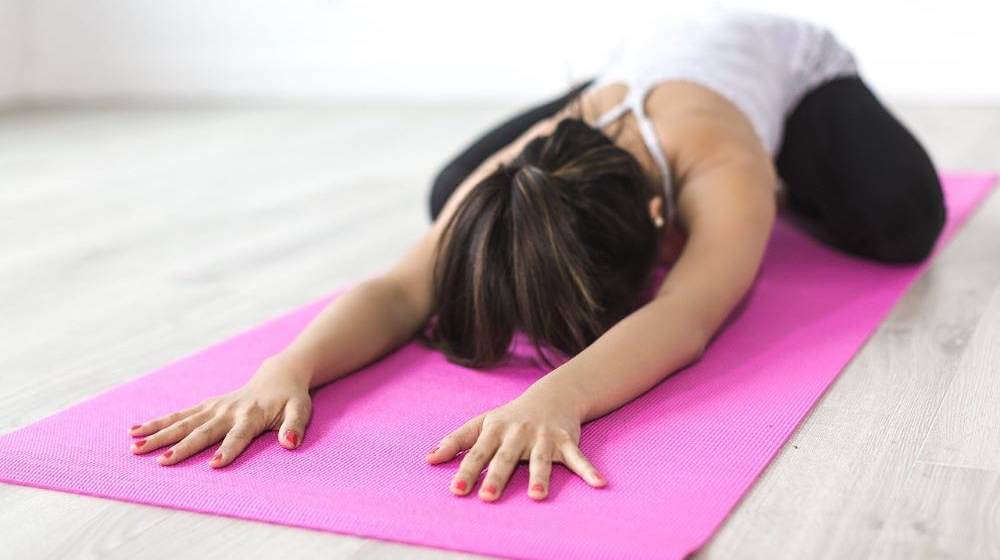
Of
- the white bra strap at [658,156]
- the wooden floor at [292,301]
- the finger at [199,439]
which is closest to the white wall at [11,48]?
the wooden floor at [292,301]

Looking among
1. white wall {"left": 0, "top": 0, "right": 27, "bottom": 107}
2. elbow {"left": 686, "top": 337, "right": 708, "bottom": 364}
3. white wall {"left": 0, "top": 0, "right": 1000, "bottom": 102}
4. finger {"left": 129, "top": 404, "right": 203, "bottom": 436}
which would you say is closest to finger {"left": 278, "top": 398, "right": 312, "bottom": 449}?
finger {"left": 129, "top": 404, "right": 203, "bottom": 436}

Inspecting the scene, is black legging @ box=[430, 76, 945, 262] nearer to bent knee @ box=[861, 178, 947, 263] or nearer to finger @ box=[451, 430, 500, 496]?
bent knee @ box=[861, 178, 947, 263]

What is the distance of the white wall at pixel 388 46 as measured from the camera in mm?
3576

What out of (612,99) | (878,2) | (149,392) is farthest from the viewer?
(878,2)

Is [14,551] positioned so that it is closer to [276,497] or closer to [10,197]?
[276,497]

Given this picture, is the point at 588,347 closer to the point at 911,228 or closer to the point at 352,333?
the point at 352,333

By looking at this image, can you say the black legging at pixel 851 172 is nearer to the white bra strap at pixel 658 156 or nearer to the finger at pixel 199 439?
the white bra strap at pixel 658 156

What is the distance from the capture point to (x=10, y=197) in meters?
2.97

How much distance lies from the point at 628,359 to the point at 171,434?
508 mm

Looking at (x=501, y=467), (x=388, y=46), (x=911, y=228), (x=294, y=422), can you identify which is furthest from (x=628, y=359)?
(x=388, y=46)

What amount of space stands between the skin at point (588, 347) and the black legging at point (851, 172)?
0.81 ft

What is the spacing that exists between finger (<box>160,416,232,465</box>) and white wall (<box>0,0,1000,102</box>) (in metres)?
2.63

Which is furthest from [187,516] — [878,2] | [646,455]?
[878,2]

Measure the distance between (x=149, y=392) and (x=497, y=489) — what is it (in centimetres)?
58
